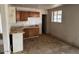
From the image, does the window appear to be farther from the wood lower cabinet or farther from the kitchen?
the wood lower cabinet

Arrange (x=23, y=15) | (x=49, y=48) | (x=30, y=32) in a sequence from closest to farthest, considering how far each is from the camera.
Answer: (x=49, y=48), (x=23, y=15), (x=30, y=32)

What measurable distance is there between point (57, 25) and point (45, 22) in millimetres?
2535

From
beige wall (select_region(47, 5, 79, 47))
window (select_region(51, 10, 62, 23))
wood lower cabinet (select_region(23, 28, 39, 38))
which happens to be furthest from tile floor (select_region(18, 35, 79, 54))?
window (select_region(51, 10, 62, 23))

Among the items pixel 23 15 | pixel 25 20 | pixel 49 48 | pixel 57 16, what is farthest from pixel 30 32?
pixel 49 48

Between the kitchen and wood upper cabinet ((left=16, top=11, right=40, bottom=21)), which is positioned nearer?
the kitchen

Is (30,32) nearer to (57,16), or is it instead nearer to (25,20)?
(25,20)

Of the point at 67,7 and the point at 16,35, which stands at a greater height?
the point at 67,7

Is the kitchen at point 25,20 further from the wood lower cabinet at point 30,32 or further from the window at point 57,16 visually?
the window at point 57,16

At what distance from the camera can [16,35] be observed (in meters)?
5.49

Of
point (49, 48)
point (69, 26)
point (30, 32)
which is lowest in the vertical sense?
point (49, 48)

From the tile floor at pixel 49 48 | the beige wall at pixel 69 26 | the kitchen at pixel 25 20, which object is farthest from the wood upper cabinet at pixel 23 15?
the tile floor at pixel 49 48
